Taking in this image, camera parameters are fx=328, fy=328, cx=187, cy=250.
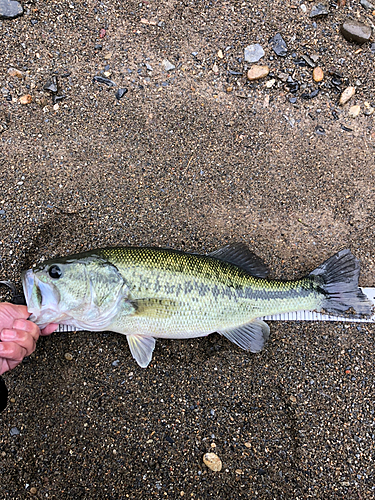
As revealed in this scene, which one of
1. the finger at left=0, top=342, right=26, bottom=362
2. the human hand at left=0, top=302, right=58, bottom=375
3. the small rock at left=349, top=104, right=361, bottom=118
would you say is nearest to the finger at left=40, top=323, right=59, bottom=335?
the human hand at left=0, top=302, right=58, bottom=375

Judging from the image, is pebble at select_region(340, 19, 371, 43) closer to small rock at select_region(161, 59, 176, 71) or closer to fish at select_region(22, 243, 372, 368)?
small rock at select_region(161, 59, 176, 71)

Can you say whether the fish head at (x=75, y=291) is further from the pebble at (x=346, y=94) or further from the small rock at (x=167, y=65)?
the pebble at (x=346, y=94)

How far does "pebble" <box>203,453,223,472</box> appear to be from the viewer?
9.11ft

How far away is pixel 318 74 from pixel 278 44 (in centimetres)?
52

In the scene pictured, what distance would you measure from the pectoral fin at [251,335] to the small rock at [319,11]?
317 centimetres

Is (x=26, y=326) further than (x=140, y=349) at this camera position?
No

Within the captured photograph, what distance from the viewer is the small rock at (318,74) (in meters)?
3.39

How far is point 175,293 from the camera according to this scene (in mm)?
2682

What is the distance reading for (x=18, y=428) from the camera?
2.80 m

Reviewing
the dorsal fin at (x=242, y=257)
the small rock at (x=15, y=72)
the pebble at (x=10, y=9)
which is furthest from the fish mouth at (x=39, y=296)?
the pebble at (x=10, y=9)

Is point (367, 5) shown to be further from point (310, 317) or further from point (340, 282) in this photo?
point (310, 317)

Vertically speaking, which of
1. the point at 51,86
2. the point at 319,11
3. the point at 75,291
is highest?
the point at 319,11

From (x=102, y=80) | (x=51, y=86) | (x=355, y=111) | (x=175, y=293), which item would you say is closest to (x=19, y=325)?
(x=175, y=293)

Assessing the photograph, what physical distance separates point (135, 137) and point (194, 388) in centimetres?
246
